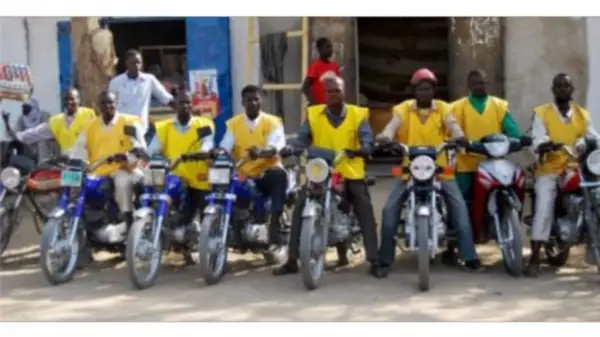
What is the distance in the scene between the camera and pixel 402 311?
5762 mm

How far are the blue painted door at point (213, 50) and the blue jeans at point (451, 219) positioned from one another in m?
4.01

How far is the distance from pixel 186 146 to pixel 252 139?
0.48 meters

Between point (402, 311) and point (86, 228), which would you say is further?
point (86, 228)

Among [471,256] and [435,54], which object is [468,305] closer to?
[471,256]

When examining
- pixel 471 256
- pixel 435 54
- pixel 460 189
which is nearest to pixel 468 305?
pixel 471 256

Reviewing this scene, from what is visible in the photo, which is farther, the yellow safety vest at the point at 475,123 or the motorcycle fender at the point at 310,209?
the yellow safety vest at the point at 475,123

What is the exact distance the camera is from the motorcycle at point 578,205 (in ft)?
20.8

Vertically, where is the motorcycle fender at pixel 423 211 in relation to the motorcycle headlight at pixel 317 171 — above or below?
below

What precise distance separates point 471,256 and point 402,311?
3.65 feet

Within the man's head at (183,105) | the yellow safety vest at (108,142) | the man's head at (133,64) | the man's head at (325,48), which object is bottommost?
the yellow safety vest at (108,142)

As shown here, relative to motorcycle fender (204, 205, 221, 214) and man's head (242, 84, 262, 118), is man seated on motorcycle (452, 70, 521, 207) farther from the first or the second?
motorcycle fender (204, 205, 221, 214)

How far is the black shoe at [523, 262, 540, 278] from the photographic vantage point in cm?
657

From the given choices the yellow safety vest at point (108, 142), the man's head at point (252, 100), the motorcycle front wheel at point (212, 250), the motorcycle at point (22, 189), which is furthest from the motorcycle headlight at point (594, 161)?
the motorcycle at point (22, 189)

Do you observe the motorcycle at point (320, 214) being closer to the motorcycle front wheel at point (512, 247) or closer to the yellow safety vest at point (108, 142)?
the motorcycle front wheel at point (512, 247)
